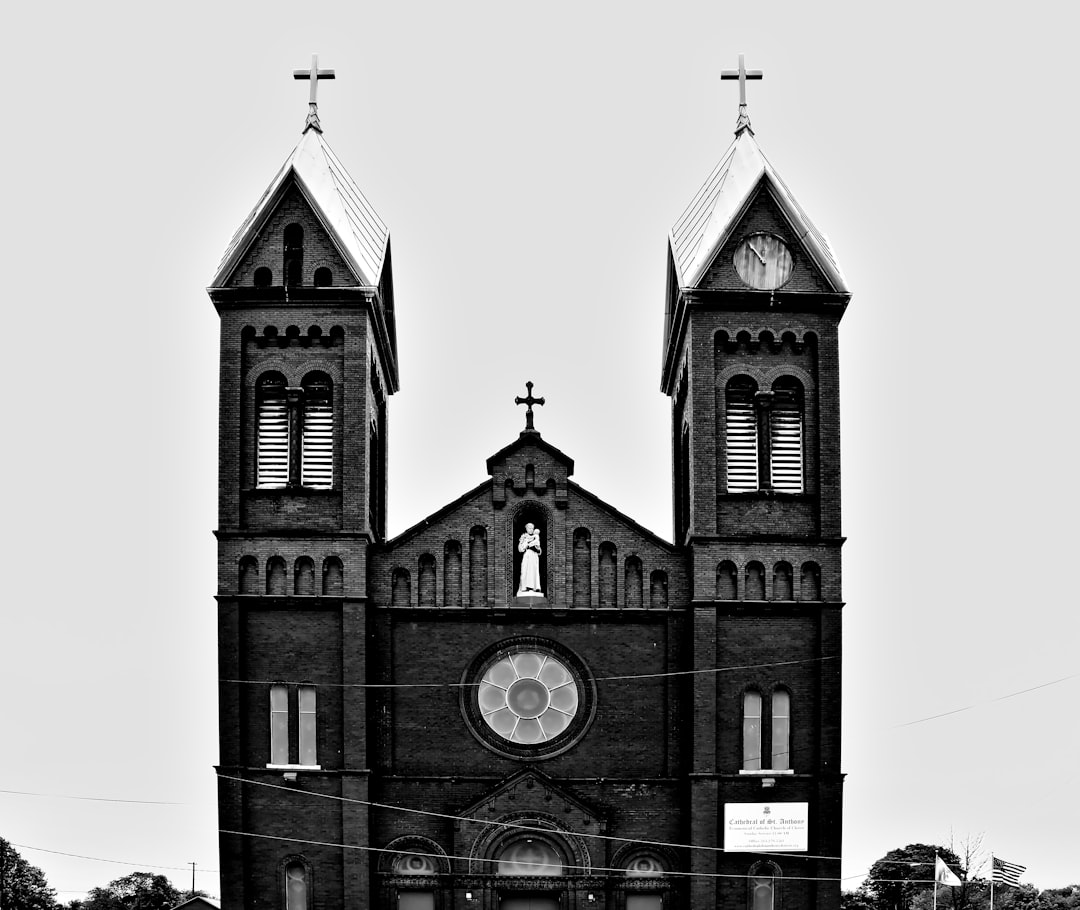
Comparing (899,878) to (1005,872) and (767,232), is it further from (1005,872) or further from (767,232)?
(767,232)

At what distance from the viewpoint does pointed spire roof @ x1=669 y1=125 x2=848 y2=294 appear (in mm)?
41219

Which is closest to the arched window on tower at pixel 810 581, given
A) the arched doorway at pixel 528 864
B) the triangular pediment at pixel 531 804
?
the triangular pediment at pixel 531 804

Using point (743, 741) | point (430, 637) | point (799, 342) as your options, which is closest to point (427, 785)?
point (430, 637)

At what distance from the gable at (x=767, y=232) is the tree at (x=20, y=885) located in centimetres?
6643

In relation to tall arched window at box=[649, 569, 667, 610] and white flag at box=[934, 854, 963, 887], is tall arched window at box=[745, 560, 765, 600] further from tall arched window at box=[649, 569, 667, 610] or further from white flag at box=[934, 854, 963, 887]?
white flag at box=[934, 854, 963, 887]

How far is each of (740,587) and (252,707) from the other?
1044 cm

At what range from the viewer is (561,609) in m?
40.1

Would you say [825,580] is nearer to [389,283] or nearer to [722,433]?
[722,433]

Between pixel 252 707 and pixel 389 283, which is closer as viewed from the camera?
pixel 252 707

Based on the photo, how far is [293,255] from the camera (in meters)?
41.3

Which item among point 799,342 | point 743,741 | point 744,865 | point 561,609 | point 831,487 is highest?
point 799,342

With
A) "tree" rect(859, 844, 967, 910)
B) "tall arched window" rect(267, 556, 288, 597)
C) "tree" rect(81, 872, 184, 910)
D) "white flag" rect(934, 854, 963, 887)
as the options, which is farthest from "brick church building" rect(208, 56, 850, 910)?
"tree" rect(81, 872, 184, 910)

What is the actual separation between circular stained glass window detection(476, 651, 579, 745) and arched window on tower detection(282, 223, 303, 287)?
9.33m

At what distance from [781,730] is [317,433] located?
11626mm
